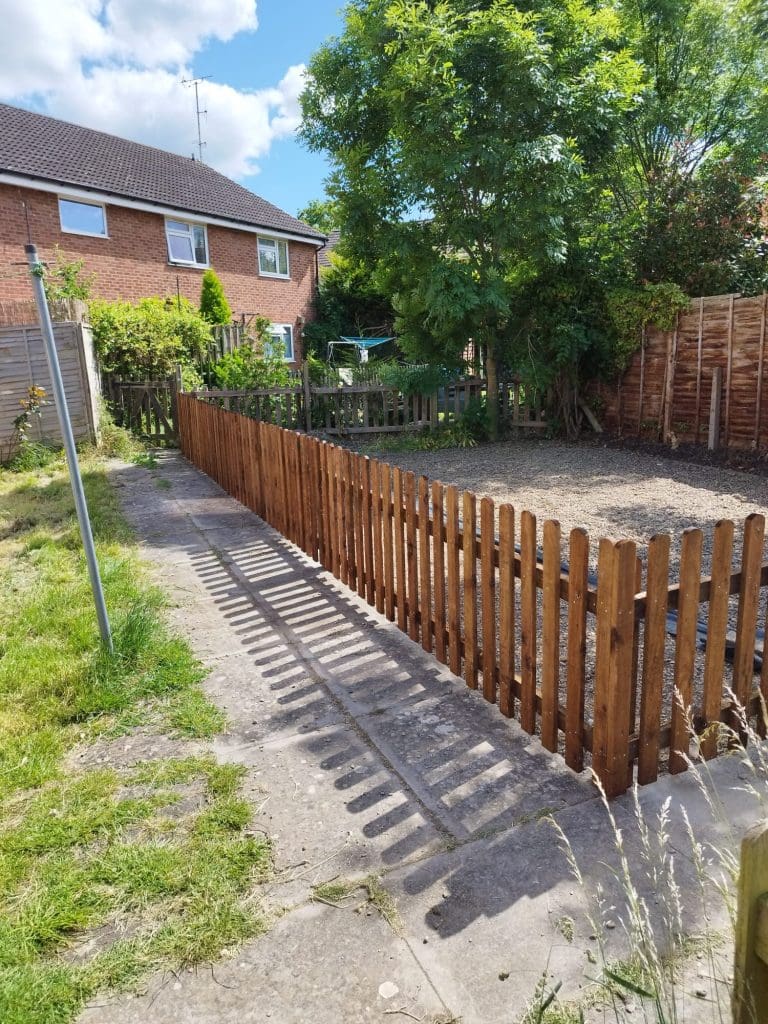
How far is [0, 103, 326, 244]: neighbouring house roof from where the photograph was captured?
18.2m

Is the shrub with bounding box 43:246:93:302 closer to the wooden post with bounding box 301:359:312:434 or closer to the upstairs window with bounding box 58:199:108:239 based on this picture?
the upstairs window with bounding box 58:199:108:239

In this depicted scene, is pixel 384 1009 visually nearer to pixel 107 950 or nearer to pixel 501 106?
pixel 107 950

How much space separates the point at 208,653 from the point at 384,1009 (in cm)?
263

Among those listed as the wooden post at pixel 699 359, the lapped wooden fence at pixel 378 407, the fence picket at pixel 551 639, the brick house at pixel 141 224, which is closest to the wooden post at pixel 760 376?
the wooden post at pixel 699 359

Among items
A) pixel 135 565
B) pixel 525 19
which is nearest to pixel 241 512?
pixel 135 565

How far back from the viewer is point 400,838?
256 centimetres

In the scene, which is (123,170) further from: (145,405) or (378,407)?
(378,407)

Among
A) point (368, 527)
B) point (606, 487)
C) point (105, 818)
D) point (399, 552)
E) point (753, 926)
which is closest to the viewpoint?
point (753, 926)

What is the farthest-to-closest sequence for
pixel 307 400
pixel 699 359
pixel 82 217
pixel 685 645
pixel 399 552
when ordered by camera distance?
pixel 82 217, pixel 307 400, pixel 699 359, pixel 399 552, pixel 685 645

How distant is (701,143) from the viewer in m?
15.2

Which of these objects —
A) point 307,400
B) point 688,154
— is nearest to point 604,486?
point 307,400

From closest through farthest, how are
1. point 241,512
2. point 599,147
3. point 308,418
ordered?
point 241,512 < point 599,147 < point 308,418

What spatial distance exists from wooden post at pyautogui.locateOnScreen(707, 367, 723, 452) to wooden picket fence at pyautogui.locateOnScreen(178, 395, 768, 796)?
662 centimetres

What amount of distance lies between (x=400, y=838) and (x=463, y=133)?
11.7 m
